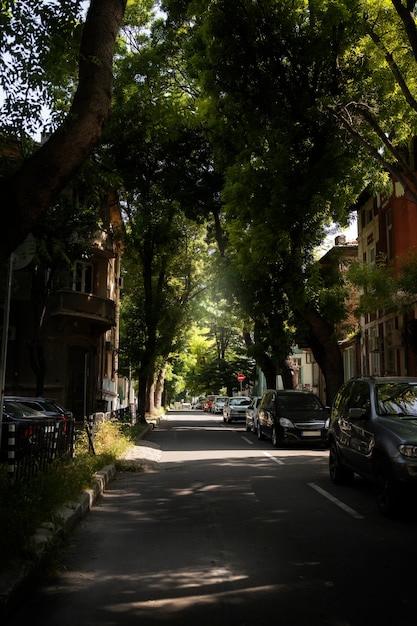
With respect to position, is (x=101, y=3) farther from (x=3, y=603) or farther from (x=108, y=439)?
(x=108, y=439)

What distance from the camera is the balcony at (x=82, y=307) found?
81.1 ft

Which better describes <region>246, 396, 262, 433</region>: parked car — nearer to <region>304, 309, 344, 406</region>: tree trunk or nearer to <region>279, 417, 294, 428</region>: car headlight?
<region>304, 309, 344, 406</region>: tree trunk

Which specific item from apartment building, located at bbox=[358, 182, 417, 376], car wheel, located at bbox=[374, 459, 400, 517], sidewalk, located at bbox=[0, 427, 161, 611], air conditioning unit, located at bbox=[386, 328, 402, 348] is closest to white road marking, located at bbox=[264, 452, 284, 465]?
sidewalk, located at bbox=[0, 427, 161, 611]

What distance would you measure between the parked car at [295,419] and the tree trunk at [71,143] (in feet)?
42.2

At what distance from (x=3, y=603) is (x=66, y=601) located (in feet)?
1.75

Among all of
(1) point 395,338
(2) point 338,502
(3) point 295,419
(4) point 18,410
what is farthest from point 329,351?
(2) point 338,502

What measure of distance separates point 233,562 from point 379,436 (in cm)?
312

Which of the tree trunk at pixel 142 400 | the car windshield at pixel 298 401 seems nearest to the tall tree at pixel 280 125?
the car windshield at pixel 298 401

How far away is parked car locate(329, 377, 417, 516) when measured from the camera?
286 inches

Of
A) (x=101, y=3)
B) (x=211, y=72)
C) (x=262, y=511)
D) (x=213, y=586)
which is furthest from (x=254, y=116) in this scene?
(x=213, y=586)

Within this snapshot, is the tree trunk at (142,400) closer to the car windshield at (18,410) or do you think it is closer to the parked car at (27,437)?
the car windshield at (18,410)

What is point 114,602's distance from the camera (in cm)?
455

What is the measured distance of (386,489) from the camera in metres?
7.65

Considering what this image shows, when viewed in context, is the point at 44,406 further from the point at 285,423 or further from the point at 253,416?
the point at 253,416
